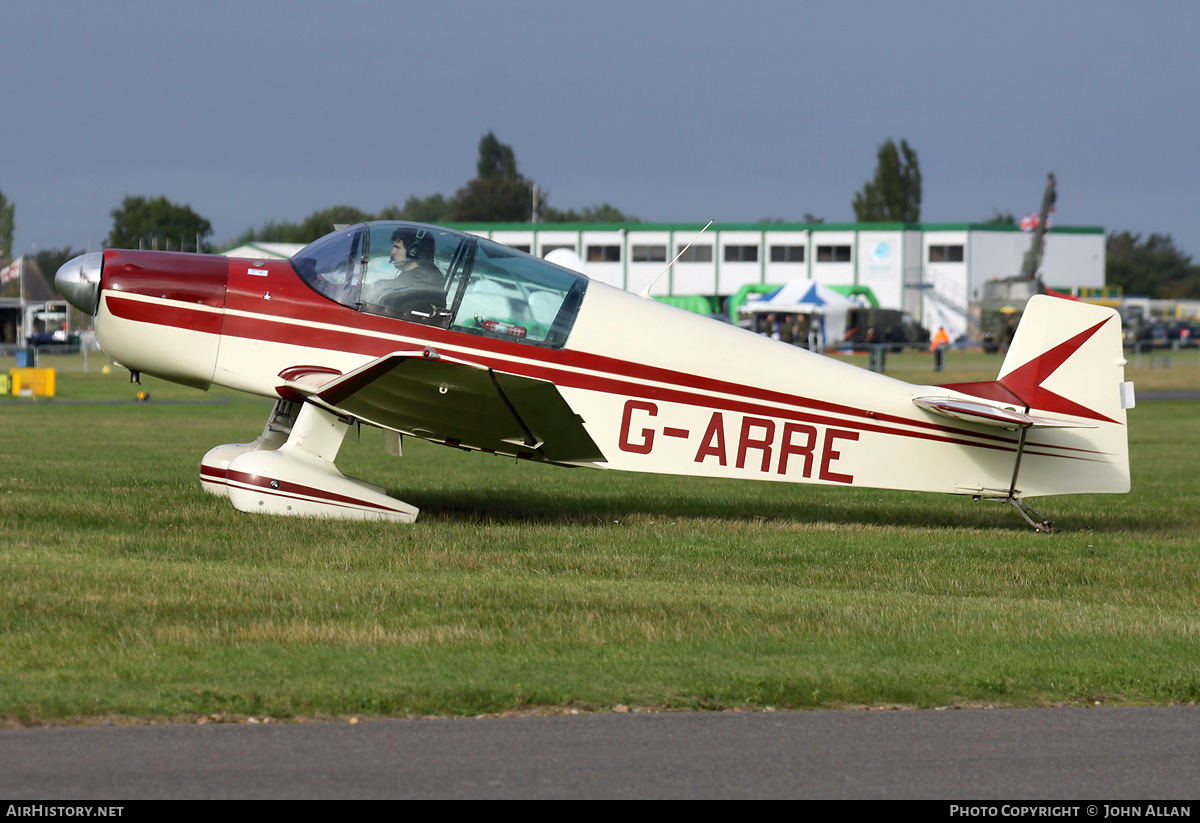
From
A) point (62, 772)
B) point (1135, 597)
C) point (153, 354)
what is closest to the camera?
point (62, 772)

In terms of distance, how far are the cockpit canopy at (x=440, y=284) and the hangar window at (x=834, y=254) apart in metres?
76.0

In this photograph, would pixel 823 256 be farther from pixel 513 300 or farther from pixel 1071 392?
pixel 513 300

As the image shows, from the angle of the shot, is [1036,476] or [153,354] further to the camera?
[1036,476]

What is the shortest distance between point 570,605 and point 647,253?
76.8 metres

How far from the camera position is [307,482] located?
→ 9477 mm

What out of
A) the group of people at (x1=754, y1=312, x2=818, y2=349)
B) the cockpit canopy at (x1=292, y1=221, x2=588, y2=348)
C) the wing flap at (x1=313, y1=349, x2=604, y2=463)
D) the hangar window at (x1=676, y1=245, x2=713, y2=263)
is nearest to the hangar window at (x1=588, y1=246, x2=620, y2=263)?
the hangar window at (x1=676, y1=245, x2=713, y2=263)

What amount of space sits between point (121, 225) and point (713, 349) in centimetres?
9619

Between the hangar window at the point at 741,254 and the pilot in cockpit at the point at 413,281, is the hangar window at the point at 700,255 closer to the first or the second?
the hangar window at the point at 741,254

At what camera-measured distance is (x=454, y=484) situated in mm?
13484

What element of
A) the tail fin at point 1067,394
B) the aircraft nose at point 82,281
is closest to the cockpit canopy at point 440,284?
the aircraft nose at point 82,281

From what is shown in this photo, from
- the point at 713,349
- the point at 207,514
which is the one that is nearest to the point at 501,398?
the point at 713,349

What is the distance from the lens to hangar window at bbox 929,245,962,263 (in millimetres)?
82062

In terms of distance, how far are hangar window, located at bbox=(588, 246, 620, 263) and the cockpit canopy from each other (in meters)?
73.7

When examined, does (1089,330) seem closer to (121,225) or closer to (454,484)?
(454,484)
